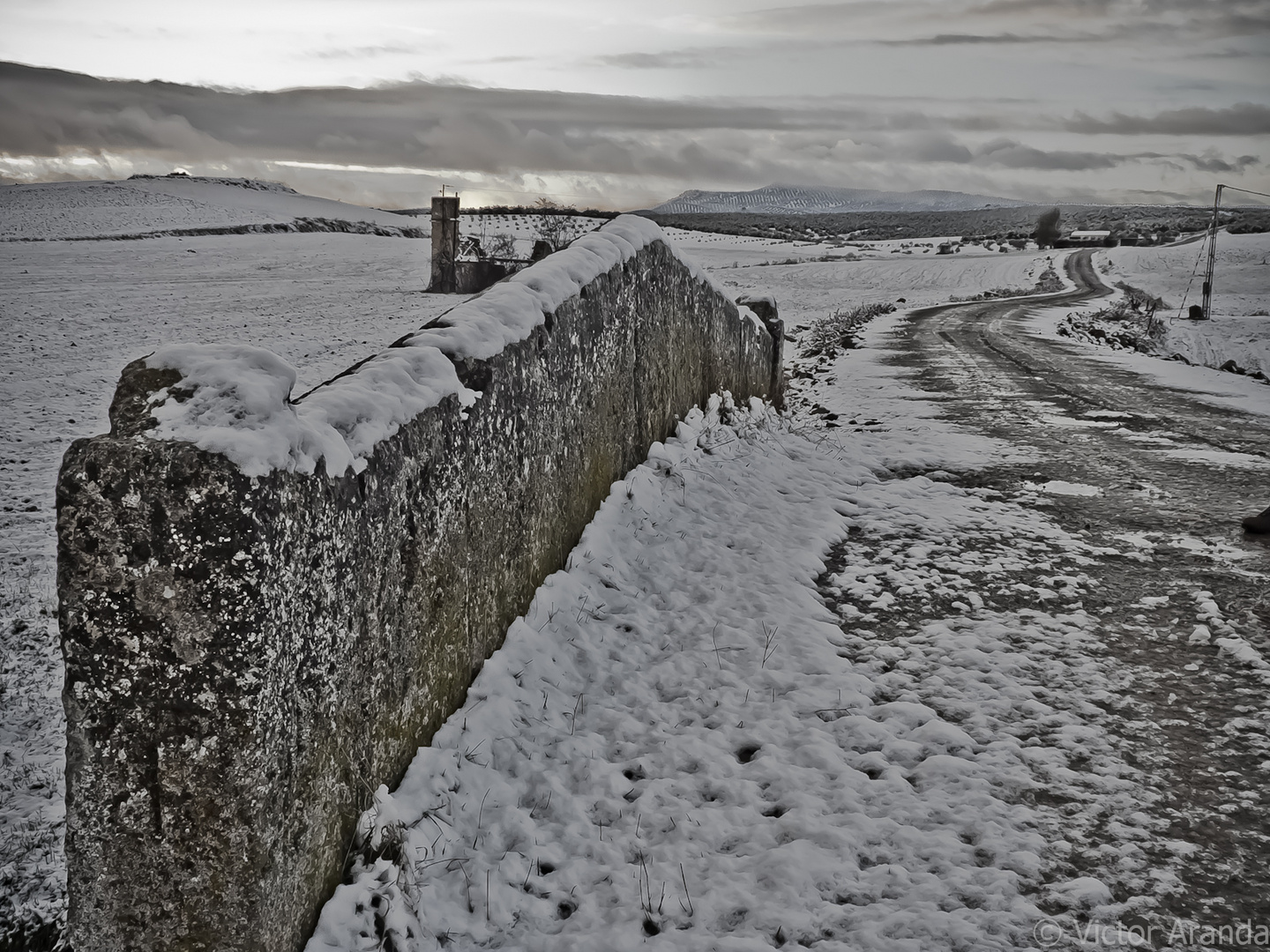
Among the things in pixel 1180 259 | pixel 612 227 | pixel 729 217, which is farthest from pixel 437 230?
pixel 729 217

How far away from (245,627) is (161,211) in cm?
6250

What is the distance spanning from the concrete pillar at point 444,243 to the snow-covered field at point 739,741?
21255 millimetres

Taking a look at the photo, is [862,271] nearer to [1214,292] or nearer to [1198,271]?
[1214,292]

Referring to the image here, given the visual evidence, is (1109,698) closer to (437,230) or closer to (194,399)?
(194,399)

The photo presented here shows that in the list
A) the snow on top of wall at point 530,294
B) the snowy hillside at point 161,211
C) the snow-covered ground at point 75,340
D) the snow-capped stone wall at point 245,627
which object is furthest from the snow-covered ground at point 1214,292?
the snowy hillside at point 161,211

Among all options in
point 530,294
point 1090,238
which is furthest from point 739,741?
point 1090,238

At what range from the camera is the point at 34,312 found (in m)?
18.1

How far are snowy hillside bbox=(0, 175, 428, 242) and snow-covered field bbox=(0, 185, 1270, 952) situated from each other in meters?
46.7

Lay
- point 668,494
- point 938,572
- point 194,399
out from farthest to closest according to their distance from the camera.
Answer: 1. point 668,494
2. point 938,572
3. point 194,399

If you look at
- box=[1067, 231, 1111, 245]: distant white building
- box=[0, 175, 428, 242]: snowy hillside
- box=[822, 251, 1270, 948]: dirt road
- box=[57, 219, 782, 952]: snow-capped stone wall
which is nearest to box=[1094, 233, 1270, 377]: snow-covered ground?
box=[1067, 231, 1111, 245]: distant white building

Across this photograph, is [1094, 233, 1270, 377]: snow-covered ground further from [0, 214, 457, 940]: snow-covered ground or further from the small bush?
[0, 214, 457, 940]: snow-covered ground

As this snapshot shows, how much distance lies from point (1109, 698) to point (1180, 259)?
186 ft

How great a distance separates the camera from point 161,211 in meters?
55.1

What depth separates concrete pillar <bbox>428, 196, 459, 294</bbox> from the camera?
27594 millimetres
